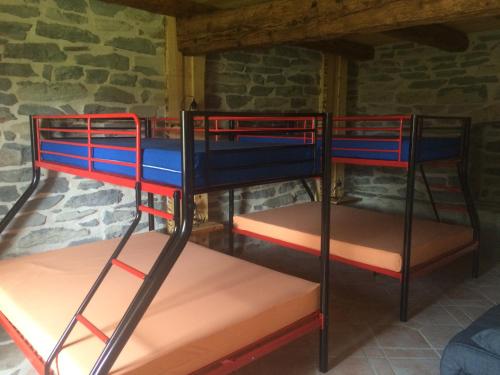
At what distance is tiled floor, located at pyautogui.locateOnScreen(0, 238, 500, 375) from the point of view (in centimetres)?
250

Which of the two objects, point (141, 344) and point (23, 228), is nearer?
point (141, 344)

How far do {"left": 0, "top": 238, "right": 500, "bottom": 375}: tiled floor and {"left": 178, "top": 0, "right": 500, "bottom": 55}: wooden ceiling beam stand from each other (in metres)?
2.00

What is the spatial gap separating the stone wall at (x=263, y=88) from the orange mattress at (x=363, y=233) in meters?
0.60

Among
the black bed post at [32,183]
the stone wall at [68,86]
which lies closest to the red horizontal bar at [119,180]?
the black bed post at [32,183]

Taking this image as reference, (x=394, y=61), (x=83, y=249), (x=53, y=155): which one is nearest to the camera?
(x=53, y=155)

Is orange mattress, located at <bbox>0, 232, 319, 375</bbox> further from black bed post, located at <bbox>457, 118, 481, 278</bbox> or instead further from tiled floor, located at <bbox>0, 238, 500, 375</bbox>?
black bed post, located at <bbox>457, 118, 481, 278</bbox>

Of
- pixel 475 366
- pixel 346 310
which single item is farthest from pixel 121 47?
pixel 475 366

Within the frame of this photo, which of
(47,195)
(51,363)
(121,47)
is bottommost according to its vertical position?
(51,363)

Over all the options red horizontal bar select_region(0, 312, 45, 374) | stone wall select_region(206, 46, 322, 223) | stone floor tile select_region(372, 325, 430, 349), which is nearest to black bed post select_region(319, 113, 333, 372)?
stone floor tile select_region(372, 325, 430, 349)

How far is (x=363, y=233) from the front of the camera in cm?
347

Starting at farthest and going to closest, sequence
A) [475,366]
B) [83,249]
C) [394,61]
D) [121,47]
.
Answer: [394,61] → [121,47] → [83,249] → [475,366]

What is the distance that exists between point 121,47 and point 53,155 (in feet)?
3.80

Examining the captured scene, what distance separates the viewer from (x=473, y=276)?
12.6ft

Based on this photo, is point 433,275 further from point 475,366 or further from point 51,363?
point 51,363
